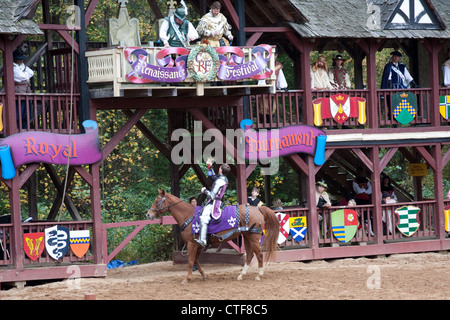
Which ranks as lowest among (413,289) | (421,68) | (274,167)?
(413,289)

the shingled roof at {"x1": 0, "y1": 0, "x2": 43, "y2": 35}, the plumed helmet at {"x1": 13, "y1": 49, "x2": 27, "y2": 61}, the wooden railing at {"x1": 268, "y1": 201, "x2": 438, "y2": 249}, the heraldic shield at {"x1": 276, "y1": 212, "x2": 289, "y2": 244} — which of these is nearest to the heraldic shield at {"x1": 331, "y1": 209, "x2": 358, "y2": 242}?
the wooden railing at {"x1": 268, "y1": 201, "x2": 438, "y2": 249}

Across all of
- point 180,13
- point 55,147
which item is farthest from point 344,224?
point 55,147

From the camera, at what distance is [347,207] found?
2258 cm

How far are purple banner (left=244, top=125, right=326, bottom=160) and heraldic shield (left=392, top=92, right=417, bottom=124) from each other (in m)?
2.28

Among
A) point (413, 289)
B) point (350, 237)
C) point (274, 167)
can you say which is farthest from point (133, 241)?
point (413, 289)

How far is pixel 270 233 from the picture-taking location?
19234 millimetres

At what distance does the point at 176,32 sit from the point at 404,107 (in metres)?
6.66

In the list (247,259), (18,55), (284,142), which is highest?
(18,55)

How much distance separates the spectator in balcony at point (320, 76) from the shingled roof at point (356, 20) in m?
1.06

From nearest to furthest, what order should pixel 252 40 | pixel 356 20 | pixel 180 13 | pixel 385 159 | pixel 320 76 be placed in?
pixel 180 13 < pixel 252 40 < pixel 356 20 < pixel 320 76 < pixel 385 159

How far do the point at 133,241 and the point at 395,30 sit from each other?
10341mm

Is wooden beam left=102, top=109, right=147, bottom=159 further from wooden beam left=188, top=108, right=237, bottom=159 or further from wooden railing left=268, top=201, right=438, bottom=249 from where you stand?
wooden railing left=268, top=201, right=438, bottom=249

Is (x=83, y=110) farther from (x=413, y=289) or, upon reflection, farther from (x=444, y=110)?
(x=444, y=110)

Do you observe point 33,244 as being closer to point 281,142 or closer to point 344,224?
point 281,142
